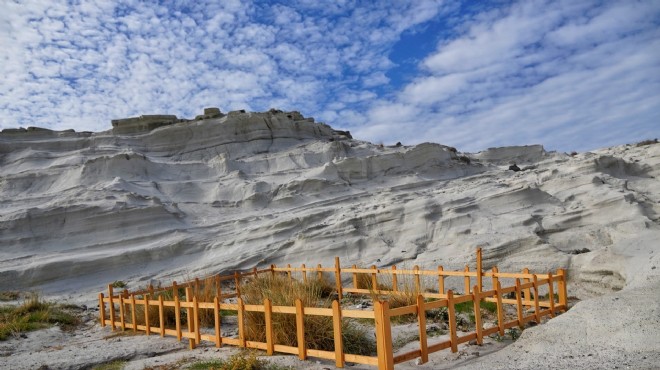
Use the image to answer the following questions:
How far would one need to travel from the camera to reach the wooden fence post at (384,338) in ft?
22.4

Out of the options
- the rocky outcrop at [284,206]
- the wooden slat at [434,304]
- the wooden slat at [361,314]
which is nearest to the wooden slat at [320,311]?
the wooden slat at [361,314]

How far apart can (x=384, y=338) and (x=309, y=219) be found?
16.0 metres

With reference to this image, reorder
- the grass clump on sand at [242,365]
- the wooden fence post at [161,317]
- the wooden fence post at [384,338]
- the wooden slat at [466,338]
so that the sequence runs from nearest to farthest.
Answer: the wooden fence post at [384,338], the grass clump on sand at [242,365], the wooden slat at [466,338], the wooden fence post at [161,317]

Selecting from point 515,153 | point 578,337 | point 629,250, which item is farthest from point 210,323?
point 515,153

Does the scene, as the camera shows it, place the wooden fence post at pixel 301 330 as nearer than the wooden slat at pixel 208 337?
Yes

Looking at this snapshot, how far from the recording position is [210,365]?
27.1 feet

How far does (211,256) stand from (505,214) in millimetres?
11749

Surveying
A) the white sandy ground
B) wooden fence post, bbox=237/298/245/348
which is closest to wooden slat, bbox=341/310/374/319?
the white sandy ground

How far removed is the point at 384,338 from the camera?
6.88 m

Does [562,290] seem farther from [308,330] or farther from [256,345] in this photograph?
[256,345]

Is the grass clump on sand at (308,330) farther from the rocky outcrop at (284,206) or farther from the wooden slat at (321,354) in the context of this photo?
the rocky outcrop at (284,206)

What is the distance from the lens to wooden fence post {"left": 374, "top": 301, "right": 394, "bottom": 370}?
6832mm

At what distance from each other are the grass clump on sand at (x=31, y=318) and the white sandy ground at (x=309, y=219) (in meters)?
0.57

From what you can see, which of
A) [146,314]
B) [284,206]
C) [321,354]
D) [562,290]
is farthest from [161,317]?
[284,206]
